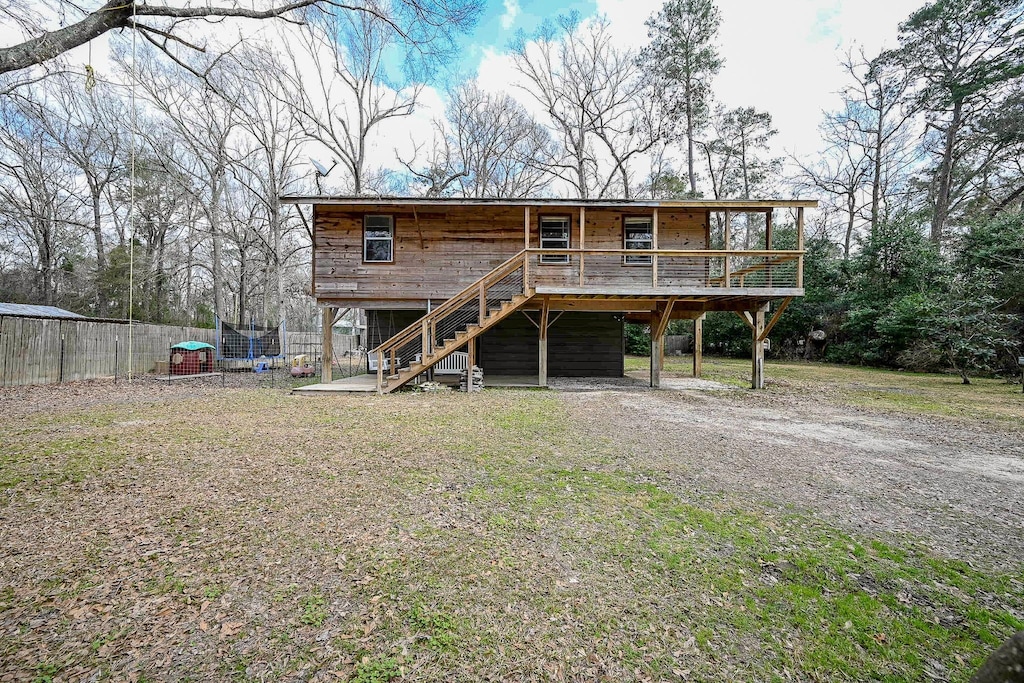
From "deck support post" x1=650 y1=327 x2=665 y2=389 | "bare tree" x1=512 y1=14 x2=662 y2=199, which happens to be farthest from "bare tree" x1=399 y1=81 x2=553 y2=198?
"deck support post" x1=650 y1=327 x2=665 y2=389

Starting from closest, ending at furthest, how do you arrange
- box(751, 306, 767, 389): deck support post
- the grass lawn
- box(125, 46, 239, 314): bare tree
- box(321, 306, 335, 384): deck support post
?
1. the grass lawn
2. box(751, 306, 767, 389): deck support post
3. box(321, 306, 335, 384): deck support post
4. box(125, 46, 239, 314): bare tree

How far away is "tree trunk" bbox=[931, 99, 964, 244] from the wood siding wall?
17103 mm

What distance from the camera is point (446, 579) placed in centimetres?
282

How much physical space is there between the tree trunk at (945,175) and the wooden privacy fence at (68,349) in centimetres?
3383

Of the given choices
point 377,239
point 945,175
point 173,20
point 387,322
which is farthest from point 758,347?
point 945,175

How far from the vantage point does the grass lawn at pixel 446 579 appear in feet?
7.07

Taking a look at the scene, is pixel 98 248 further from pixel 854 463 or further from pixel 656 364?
pixel 854 463

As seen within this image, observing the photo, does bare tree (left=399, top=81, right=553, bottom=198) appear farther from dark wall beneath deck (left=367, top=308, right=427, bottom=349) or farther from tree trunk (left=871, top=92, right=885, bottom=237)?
tree trunk (left=871, top=92, right=885, bottom=237)

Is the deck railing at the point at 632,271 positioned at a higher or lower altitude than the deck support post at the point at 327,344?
higher

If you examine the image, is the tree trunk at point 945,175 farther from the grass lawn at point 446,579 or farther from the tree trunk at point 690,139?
the grass lawn at point 446,579

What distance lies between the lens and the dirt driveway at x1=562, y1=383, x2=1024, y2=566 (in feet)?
12.4

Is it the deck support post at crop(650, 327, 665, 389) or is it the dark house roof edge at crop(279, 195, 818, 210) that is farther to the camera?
the deck support post at crop(650, 327, 665, 389)

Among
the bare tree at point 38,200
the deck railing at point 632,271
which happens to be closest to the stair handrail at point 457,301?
the deck railing at point 632,271

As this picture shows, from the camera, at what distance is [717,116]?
25453 millimetres
